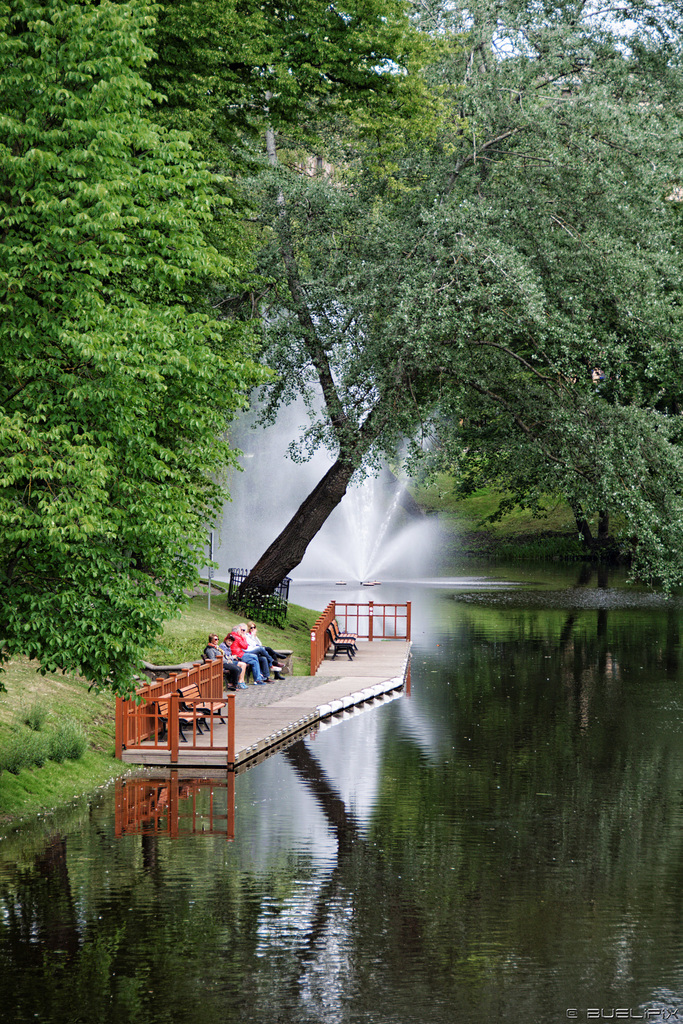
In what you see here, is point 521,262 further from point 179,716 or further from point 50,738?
point 50,738

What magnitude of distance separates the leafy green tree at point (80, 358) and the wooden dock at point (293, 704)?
3.59 meters

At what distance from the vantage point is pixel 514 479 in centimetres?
3009

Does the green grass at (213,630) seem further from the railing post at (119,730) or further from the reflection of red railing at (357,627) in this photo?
the railing post at (119,730)

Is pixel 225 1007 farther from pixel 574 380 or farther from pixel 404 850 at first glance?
pixel 574 380

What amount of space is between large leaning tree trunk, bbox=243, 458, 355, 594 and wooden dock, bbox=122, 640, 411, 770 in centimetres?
370

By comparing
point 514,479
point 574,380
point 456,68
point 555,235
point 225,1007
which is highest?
point 456,68

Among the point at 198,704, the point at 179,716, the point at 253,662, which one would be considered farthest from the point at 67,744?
the point at 253,662

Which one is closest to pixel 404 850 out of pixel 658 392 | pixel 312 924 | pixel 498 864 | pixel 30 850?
pixel 498 864

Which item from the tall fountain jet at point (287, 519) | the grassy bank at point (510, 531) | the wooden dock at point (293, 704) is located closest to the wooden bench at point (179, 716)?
the wooden dock at point (293, 704)

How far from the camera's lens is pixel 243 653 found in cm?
2252

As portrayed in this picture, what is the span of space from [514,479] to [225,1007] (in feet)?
76.4

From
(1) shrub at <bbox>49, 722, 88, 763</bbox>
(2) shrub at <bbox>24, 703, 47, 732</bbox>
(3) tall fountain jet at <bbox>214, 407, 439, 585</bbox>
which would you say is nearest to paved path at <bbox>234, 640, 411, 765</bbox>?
(1) shrub at <bbox>49, 722, 88, 763</bbox>

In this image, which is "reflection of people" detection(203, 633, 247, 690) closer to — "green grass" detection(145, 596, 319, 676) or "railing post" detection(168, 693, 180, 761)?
"green grass" detection(145, 596, 319, 676)

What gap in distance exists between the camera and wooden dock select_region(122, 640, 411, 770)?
1572 centimetres
